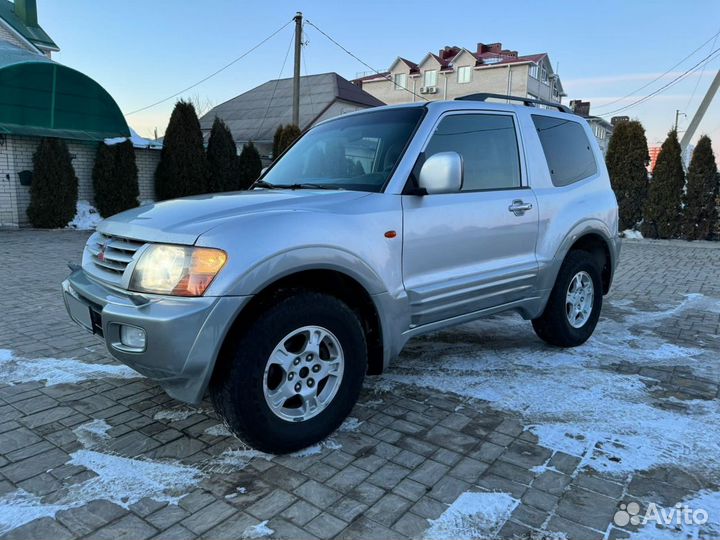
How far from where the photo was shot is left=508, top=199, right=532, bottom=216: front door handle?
3734 mm

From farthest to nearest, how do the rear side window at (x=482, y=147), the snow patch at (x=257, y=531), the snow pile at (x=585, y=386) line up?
1. the rear side window at (x=482, y=147)
2. the snow pile at (x=585, y=386)
3. the snow patch at (x=257, y=531)

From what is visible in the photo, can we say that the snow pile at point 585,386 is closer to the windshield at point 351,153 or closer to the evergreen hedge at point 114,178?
the windshield at point 351,153

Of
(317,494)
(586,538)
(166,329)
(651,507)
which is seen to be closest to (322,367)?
(317,494)

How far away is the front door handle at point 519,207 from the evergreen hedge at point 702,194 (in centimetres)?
1230

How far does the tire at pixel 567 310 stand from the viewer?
4305 millimetres

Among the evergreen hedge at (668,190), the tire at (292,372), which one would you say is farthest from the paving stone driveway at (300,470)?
the evergreen hedge at (668,190)

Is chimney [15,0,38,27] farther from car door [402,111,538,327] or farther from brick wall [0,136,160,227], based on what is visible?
car door [402,111,538,327]

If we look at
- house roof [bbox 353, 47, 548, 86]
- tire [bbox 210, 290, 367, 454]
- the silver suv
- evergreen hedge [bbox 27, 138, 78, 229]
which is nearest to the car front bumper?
the silver suv

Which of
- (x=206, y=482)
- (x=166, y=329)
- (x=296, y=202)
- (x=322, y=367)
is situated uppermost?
(x=296, y=202)

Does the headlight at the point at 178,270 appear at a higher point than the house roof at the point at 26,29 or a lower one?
lower

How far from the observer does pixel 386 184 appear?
3123 mm

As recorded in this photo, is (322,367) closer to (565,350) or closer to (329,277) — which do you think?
(329,277)

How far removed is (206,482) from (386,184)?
186 centimetres

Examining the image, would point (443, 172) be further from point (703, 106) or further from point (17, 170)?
point (703, 106)
